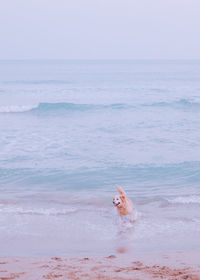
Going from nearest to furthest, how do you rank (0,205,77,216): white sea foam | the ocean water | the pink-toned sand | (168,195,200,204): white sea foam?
1. the pink-toned sand
2. the ocean water
3. (0,205,77,216): white sea foam
4. (168,195,200,204): white sea foam

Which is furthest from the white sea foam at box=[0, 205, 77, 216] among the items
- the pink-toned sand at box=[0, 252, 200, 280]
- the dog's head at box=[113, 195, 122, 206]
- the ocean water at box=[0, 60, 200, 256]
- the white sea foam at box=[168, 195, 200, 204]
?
the pink-toned sand at box=[0, 252, 200, 280]

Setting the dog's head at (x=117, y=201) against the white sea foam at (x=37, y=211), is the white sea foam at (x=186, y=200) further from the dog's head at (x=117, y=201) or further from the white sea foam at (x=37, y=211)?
the white sea foam at (x=37, y=211)

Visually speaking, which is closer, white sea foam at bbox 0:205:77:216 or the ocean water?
the ocean water

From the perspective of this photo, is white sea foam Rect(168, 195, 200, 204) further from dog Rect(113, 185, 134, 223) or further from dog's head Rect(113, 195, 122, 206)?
dog's head Rect(113, 195, 122, 206)

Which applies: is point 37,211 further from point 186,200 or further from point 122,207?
point 186,200

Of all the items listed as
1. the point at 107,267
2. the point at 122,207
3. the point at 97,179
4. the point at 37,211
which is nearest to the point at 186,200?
the point at 122,207

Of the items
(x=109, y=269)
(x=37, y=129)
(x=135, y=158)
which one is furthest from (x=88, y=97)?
(x=109, y=269)

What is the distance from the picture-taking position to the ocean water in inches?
243

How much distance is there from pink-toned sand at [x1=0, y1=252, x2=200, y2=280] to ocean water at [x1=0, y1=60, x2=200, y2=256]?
1.55 feet

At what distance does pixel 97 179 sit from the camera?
10062mm

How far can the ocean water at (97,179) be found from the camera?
617 cm

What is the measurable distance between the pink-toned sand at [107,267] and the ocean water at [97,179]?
18.6 inches

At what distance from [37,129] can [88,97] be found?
11285 mm

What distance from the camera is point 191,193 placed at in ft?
29.0
